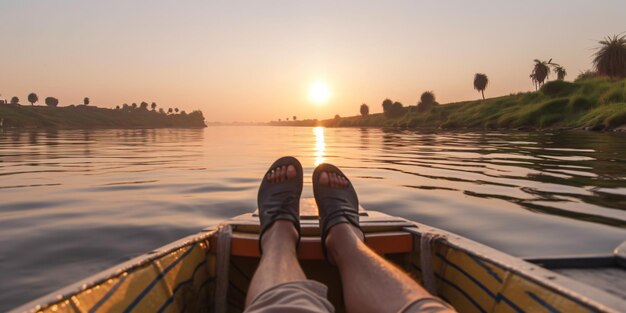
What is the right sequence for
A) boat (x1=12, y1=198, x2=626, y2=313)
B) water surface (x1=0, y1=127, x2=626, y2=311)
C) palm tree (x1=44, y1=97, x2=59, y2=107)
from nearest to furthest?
boat (x1=12, y1=198, x2=626, y2=313)
water surface (x1=0, y1=127, x2=626, y2=311)
palm tree (x1=44, y1=97, x2=59, y2=107)

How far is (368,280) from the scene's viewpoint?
203 cm

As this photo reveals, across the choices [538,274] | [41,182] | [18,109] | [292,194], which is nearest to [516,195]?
[292,194]

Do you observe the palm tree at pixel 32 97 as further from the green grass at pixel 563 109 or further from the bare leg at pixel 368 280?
the bare leg at pixel 368 280

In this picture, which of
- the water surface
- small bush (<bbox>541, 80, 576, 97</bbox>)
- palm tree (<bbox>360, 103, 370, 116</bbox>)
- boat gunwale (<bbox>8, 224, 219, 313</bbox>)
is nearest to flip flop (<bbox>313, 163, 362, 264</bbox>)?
boat gunwale (<bbox>8, 224, 219, 313</bbox>)

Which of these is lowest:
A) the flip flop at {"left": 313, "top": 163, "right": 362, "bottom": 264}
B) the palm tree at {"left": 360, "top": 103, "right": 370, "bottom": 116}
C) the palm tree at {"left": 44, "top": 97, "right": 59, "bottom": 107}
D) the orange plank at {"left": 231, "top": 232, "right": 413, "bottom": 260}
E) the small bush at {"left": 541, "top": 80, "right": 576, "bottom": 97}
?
the orange plank at {"left": 231, "top": 232, "right": 413, "bottom": 260}

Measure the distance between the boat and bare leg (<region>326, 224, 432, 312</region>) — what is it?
28 centimetres

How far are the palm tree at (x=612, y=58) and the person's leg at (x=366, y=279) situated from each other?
46.6 metres

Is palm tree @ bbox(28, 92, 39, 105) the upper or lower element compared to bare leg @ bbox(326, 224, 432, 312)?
upper

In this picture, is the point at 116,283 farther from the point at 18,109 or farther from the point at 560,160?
the point at 18,109

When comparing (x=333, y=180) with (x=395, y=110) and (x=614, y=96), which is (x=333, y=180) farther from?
(x=395, y=110)

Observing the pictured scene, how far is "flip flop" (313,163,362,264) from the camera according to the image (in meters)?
2.83

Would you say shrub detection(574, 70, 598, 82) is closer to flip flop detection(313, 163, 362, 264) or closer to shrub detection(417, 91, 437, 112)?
shrub detection(417, 91, 437, 112)

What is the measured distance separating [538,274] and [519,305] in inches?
6.0

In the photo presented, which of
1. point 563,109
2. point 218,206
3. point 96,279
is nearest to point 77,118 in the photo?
point 563,109
